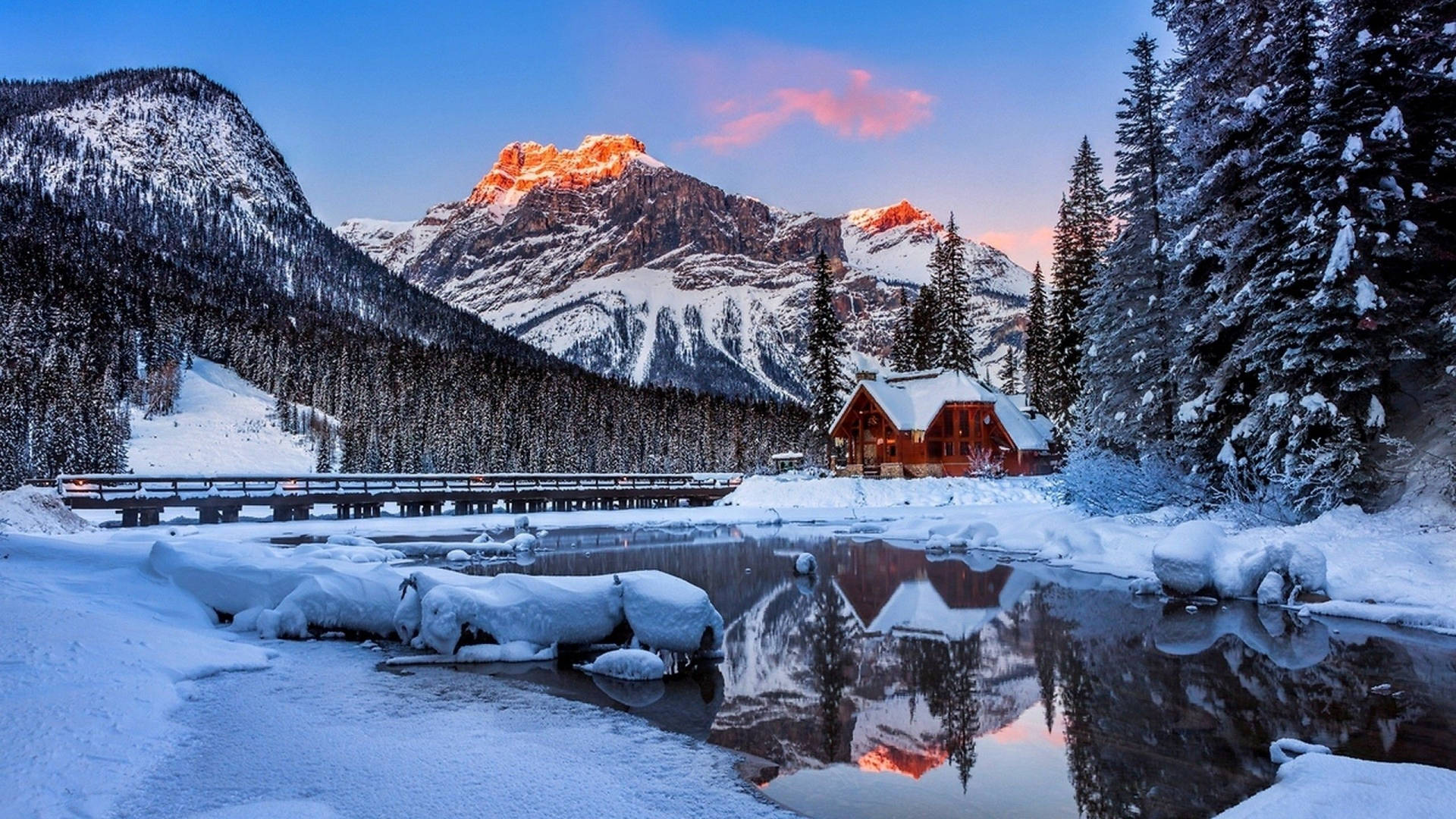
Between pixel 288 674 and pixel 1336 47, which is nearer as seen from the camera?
pixel 288 674

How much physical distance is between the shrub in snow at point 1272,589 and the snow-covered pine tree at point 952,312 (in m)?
46.2

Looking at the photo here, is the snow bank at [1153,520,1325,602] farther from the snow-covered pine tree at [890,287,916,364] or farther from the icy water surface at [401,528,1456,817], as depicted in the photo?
the snow-covered pine tree at [890,287,916,364]

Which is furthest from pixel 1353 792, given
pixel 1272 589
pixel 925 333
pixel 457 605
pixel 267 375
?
pixel 267 375

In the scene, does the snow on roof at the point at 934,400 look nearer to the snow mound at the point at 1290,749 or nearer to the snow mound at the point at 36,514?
the snow mound at the point at 36,514

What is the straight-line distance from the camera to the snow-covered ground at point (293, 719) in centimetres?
625

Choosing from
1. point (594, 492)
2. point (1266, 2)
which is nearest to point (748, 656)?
point (1266, 2)

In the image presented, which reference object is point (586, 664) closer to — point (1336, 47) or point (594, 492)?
point (1336, 47)

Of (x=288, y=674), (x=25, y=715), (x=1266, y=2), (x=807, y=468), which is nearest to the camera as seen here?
(x=25, y=715)

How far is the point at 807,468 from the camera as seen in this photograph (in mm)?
60156

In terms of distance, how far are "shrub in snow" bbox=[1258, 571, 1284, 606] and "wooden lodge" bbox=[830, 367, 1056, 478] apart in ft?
114

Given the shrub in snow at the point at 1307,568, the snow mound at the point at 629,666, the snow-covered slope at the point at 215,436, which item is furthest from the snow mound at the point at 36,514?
the snow-covered slope at the point at 215,436

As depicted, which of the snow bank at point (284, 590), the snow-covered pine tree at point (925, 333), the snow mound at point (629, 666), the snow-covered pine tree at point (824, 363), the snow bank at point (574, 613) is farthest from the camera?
the snow-covered pine tree at point (925, 333)

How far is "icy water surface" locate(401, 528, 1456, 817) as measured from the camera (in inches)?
281

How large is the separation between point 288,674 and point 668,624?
4973 mm
